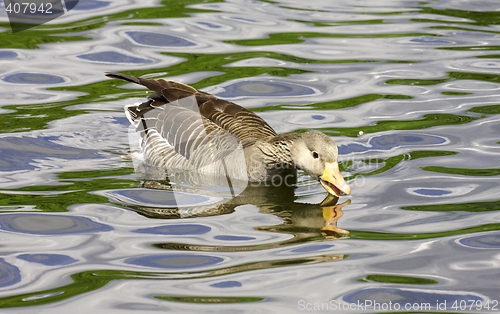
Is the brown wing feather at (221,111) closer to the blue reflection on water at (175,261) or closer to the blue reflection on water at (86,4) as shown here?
the blue reflection on water at (175,261)

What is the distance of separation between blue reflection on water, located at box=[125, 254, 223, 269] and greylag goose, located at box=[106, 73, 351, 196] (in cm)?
213

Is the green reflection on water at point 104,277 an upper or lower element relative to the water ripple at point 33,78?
lower

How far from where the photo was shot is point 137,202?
896cm

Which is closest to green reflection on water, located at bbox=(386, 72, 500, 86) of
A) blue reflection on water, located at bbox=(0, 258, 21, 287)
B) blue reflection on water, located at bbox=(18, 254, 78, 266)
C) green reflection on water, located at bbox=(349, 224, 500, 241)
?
green reflection on water, located at bbox=(349, 224, 500, 241)

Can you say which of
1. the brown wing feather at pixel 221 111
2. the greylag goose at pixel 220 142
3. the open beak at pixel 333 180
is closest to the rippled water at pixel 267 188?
the open beak at pixel 333 180

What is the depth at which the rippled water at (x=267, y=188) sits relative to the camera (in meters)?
7.04

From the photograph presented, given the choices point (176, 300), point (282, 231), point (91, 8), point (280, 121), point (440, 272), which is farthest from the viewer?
point (91, 8)

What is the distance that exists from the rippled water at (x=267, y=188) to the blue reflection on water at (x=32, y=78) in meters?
0.05

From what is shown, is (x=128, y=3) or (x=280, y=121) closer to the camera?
(x=280, y=121)

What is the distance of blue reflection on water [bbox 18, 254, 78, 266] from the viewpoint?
7.42 meters

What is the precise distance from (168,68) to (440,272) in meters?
7.53

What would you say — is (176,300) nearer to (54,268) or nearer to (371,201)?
(54,268)

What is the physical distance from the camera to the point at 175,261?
742 centimetres

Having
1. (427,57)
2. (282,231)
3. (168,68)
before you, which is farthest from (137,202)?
(427,57)
